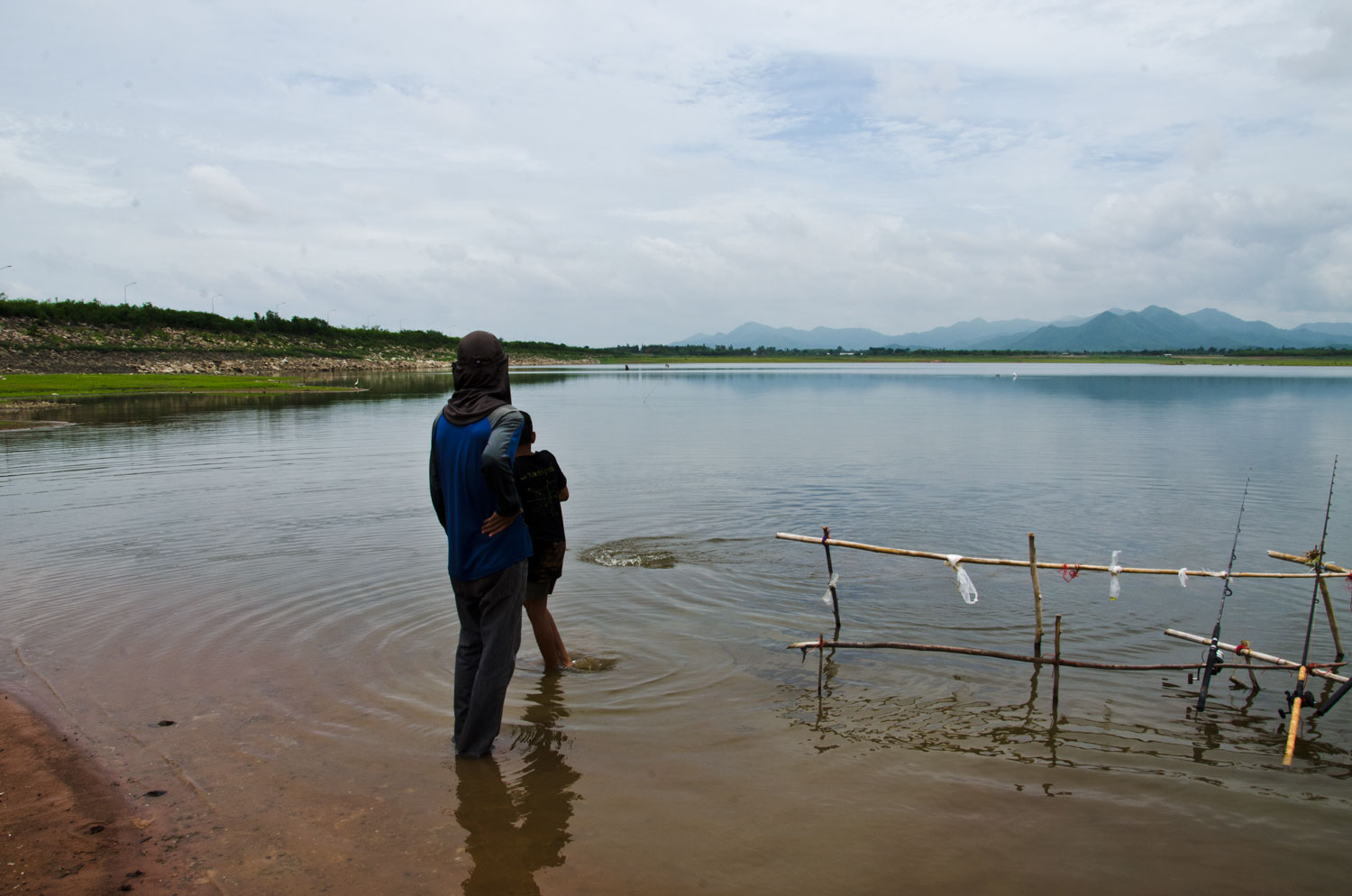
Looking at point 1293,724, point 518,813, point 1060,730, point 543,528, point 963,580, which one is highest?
point 543,528

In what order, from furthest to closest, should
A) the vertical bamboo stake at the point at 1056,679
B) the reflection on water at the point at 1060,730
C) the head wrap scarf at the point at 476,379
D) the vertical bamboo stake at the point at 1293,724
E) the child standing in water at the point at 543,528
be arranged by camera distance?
the vertical bamboo stake at the point at 1056,679, the child standing in water at the point at 543,528, the reflection on water at the point at 1060,730, the vertical bamboo stake at the point at 1293,724, the head wrap scarf at the point at 476,379

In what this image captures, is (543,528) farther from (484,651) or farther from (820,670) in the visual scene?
(820,670)

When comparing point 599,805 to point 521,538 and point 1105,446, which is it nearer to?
point 521,538

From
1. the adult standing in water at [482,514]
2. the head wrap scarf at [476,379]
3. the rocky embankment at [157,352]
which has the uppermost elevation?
the rocky embankment at [157,352]

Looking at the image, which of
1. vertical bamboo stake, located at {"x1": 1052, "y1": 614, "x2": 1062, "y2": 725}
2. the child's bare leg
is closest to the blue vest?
the child's bare leg

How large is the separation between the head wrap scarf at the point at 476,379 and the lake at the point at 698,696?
7.81ft

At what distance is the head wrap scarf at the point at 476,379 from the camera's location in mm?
5070

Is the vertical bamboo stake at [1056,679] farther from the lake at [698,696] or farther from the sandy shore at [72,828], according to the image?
the sandy shore at [72,828]

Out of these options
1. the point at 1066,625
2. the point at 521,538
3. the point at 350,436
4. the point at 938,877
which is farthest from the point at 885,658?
the point at 350,436

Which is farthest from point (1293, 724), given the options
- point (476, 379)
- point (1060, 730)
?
point (476, 379)

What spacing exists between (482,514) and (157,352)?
7657 centimetres

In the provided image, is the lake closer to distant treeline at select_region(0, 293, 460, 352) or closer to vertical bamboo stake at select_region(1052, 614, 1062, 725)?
vertical bamboo stake at select_region(1052, 614, 1062, 725)

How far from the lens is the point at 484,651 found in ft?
17.3

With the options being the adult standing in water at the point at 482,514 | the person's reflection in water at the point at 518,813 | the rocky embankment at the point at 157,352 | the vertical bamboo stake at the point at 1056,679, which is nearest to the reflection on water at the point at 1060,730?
the vertical bamboo stake at the point at 1056,679
